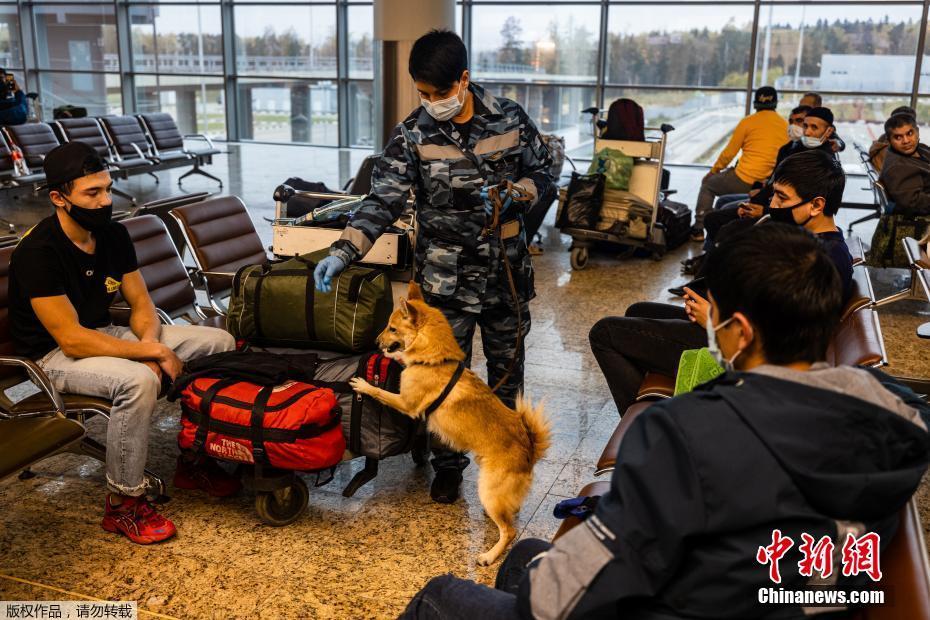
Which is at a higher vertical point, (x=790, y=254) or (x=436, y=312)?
(x=790, y=254)

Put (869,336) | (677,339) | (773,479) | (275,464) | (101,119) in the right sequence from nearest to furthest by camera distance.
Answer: (773,479) → (869,336) → (275,464) → (677,339) → (101,119)

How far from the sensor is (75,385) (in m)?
3.00

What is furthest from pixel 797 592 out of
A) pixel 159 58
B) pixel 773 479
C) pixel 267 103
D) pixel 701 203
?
pixel 159 58

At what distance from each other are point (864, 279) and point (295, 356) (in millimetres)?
2171

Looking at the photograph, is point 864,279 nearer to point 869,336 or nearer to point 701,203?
point 869,336

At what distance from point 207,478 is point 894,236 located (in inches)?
204

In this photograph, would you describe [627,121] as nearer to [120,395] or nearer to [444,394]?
[444,394]

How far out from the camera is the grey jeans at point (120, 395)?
9.58 ft

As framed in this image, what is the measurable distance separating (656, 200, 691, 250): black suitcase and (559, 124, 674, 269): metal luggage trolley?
153 millimetres

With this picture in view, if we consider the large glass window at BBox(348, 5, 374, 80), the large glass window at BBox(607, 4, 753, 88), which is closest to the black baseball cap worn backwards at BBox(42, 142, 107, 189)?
the large glass window at BBox(607, 4, 753, 88)

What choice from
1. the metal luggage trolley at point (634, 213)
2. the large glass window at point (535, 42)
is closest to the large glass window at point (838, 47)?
the large glass window at point (535, 42)

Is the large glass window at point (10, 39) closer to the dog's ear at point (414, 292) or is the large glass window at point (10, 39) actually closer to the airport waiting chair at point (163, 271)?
the airport waiting chair at point (163, 271)

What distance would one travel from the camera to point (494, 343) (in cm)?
348

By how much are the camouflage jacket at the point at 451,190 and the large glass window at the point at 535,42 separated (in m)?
11.0
